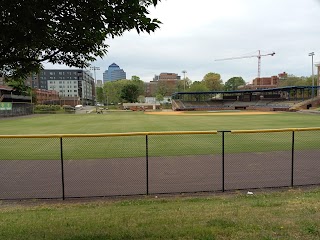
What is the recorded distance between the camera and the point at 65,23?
385cm

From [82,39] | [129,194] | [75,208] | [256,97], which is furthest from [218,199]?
[256,97]

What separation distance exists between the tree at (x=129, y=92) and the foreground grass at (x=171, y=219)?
156 metres

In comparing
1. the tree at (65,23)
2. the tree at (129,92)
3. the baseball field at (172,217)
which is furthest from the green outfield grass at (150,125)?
the tree at (129,92)

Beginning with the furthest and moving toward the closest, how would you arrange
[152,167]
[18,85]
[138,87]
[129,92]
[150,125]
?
[138,87], [129,92], [150,125], [152,167], [18,85]

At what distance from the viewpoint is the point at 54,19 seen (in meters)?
3.82

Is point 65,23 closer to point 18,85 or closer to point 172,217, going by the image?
point 18,85

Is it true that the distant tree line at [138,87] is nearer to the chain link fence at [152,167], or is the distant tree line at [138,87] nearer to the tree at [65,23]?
the chain link fence at [152,167]

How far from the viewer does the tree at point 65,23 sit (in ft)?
11.7

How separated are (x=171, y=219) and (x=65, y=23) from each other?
12.4ft

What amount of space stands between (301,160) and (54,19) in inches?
476

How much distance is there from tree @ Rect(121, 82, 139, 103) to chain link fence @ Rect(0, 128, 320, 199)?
477ft

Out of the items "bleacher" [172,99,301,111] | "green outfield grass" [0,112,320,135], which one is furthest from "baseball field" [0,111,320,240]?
"bleacher" [172,99,301,111]

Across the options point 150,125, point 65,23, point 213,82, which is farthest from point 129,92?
point 65,23

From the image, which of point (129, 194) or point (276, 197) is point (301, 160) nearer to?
point (276, 197)
